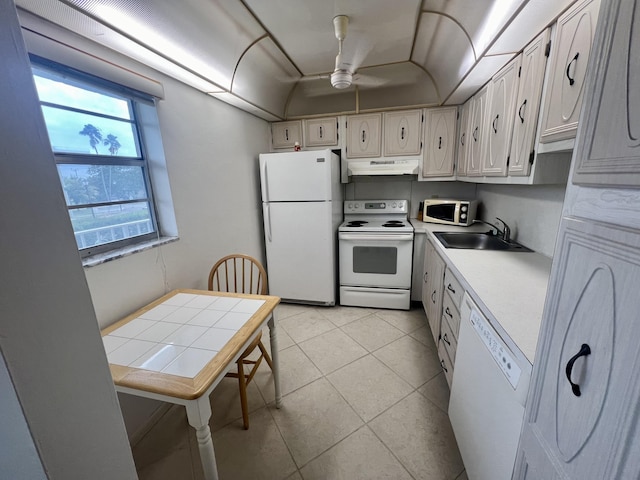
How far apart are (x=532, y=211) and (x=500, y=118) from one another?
2.19 ft

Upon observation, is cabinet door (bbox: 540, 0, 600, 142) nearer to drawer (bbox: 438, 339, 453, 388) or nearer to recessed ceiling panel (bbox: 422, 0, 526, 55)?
recessed ceiling panel (bbox: 422, 0, 526, 55)

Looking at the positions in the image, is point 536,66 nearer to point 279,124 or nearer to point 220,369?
point 220,369

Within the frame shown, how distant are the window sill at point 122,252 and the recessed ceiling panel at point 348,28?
60.7 inches

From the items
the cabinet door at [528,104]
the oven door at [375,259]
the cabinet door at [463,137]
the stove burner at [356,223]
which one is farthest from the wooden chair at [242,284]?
the cabinet door at [463,137]

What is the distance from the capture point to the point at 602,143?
489 mm

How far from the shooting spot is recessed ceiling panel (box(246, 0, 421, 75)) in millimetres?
1579

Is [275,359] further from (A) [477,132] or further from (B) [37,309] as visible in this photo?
(A) [477,132]

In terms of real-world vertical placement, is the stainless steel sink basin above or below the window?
below

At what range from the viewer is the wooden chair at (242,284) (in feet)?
4.80

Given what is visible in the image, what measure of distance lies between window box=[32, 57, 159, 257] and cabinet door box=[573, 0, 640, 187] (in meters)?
1.80

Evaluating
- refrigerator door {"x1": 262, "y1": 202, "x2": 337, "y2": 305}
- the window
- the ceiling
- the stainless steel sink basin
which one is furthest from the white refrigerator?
the window

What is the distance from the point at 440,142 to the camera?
2.68 meters

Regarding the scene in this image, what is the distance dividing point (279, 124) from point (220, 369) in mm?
2778

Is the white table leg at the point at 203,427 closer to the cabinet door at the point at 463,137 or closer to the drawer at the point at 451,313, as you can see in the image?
the drawer at the point at 451,313
